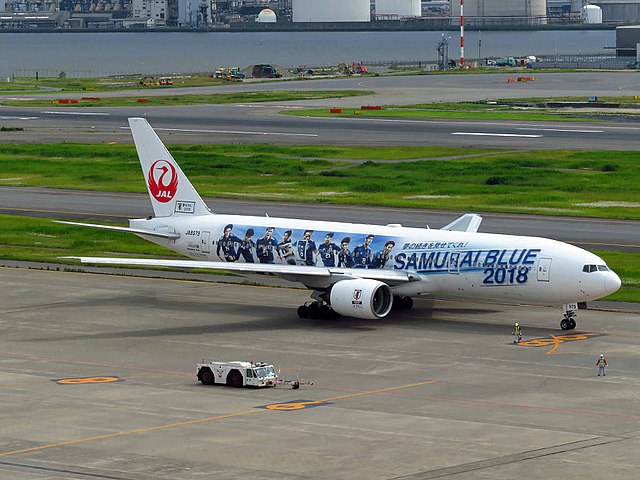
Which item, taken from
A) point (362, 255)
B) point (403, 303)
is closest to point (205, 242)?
point (362, 255)

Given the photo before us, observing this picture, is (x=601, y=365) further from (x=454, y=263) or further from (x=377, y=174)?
(x=377, y=174)

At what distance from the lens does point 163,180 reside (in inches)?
2879

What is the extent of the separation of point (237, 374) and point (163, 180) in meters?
24.5

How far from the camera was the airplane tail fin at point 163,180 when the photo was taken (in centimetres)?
7219

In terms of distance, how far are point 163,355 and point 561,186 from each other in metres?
60.5

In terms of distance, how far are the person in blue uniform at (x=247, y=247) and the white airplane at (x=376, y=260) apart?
0.16 feet

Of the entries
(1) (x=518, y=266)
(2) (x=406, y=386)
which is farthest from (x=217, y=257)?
(2) (x=406, y=386)

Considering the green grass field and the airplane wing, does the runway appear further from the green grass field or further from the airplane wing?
the airplane wing

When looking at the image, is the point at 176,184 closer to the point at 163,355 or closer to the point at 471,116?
the point at 163,355

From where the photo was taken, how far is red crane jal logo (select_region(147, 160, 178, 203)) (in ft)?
238

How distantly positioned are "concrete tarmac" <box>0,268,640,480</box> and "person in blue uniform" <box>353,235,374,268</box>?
3011 mm

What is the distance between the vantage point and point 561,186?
111 m

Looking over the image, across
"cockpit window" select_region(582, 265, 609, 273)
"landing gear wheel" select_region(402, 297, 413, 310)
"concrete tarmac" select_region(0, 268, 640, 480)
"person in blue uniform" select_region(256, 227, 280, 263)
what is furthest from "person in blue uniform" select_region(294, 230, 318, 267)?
"cockpit window" select_region(582, 265, 609, 273)

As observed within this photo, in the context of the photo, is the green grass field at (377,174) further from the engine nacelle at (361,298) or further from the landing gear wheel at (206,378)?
the landing gear wheel at (206,378)
